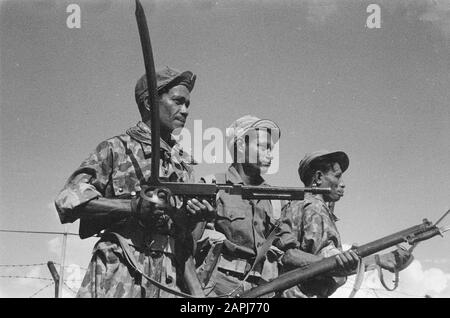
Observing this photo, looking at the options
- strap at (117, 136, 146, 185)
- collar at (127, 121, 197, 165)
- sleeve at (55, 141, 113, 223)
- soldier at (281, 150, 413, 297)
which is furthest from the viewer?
soldier at (281, 150, 413, 297)

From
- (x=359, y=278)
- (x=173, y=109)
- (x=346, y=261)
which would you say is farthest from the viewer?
(x=346, y=261)

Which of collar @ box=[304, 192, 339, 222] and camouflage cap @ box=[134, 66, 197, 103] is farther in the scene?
collar @ box=[304, 192, 339, 222]

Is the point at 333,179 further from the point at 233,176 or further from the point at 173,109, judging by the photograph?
the point at 173,109

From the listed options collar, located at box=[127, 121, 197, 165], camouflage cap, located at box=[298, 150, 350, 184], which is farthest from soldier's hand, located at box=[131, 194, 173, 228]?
camouflage cap, located at box=[298, 150, 350, 184]

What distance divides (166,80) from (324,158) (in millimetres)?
2565

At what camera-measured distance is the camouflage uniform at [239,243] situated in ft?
16.5

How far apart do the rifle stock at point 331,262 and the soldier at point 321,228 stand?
135mm

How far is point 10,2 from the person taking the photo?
219 inches

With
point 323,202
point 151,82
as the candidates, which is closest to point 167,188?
point 151,82

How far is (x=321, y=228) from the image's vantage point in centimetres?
589

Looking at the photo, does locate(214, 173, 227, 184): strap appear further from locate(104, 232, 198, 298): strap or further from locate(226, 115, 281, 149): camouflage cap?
locate(104, 232, 198, 298): strap

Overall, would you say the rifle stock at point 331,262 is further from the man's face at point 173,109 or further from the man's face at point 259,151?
the man's face at point 173,109

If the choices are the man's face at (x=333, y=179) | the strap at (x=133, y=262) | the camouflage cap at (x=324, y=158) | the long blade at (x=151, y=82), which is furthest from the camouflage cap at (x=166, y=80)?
the man's face at (x=333, y=179)

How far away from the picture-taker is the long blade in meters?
3.80
